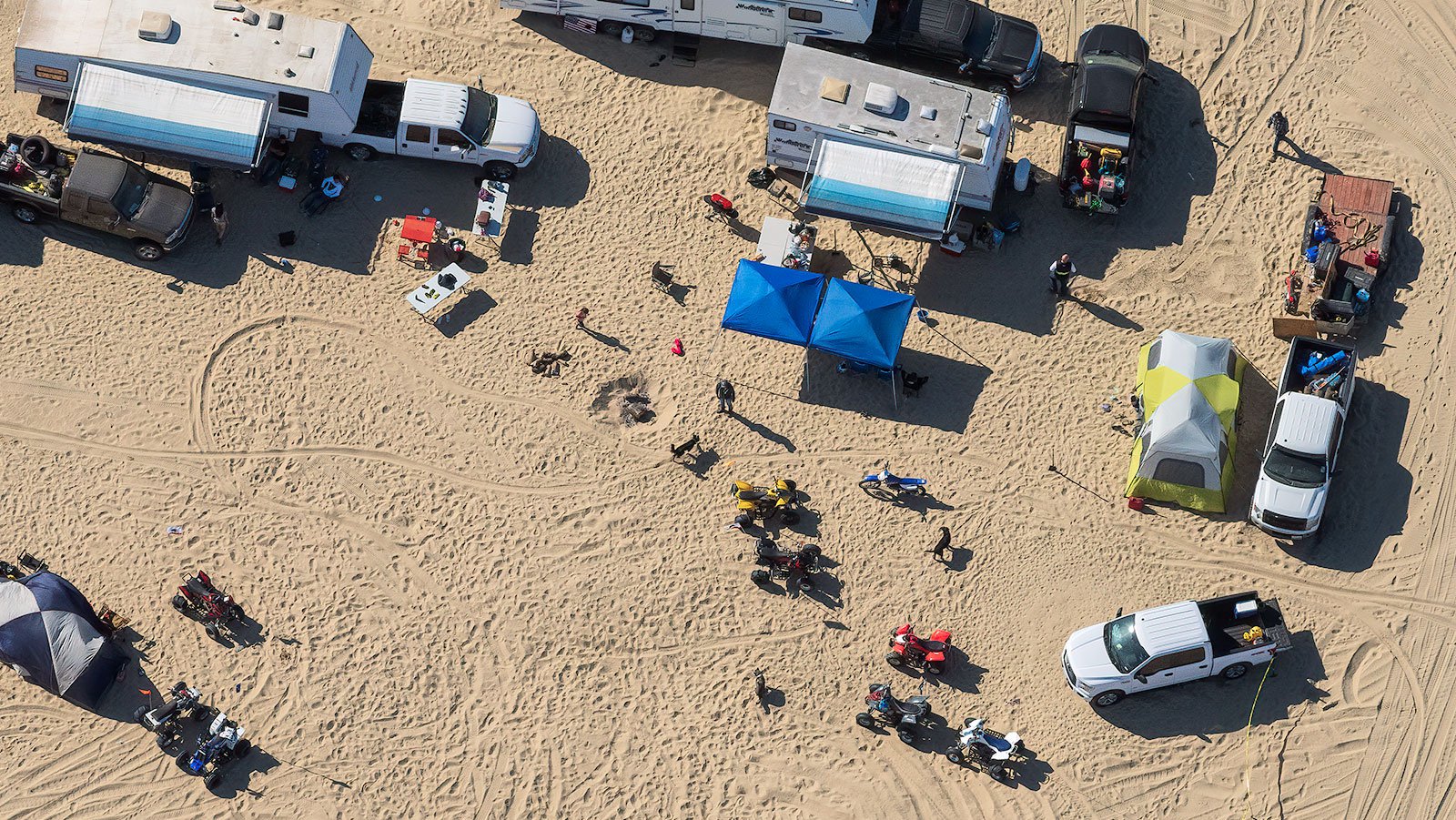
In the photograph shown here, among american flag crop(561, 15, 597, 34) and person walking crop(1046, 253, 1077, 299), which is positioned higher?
american flag crop(561, 15, 597, 34)

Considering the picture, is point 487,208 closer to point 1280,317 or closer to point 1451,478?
point 1280,317

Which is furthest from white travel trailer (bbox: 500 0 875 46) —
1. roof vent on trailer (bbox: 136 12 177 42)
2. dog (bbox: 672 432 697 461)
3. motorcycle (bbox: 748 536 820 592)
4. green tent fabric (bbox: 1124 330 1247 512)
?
motorcycle (bbox: 748 536 820 592)

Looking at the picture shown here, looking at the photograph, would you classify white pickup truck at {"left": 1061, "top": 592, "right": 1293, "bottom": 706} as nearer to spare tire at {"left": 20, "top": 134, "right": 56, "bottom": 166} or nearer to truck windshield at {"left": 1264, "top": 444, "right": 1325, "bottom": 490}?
truck windshield at {"left": 1264, "top": 444, "right": 1325, "bottom": 490}

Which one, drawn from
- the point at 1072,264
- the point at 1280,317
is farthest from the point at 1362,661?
the point at 1072,264

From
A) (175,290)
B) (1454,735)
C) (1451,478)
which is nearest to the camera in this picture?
(1454,735)

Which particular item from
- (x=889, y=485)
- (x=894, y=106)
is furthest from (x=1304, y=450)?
(x=894, y=106)

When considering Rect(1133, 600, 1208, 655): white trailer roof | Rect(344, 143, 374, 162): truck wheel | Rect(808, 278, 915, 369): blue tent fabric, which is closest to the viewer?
Rect(1133, 600, 1208, 655): white trailer roof
